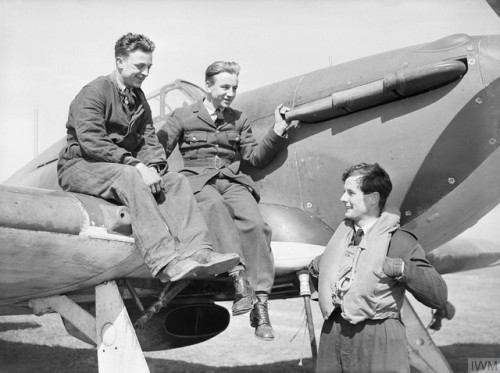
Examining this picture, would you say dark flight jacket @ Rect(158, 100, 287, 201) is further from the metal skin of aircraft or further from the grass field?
the grass field

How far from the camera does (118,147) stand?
13.0 ft

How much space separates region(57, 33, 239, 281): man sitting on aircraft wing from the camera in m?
3.62

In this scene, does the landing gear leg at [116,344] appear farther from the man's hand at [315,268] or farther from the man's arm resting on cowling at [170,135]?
the man's arm resting on cowling at [170,135]

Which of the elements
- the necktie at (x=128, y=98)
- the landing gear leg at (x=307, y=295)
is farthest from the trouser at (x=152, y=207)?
the landing gear leg at (x=307, y=295)

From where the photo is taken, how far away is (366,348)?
3.24 m

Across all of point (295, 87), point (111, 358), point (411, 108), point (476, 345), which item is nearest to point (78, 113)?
point (111, 358)

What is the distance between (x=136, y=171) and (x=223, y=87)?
3.23 feet

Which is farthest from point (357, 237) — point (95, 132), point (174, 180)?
point (95, 132)

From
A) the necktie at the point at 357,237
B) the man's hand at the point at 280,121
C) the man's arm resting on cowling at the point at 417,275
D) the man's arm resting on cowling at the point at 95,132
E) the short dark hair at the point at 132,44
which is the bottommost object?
the man's arm resting on cowling at the point at 417,275

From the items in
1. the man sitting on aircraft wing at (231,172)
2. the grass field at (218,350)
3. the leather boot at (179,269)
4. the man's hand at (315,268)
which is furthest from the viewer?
the grass field at (218,350)

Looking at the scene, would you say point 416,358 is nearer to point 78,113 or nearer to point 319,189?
point 319,189

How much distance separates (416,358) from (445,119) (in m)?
1.78

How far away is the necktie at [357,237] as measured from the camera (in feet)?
11.7

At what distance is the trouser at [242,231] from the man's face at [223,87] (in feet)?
1.98
